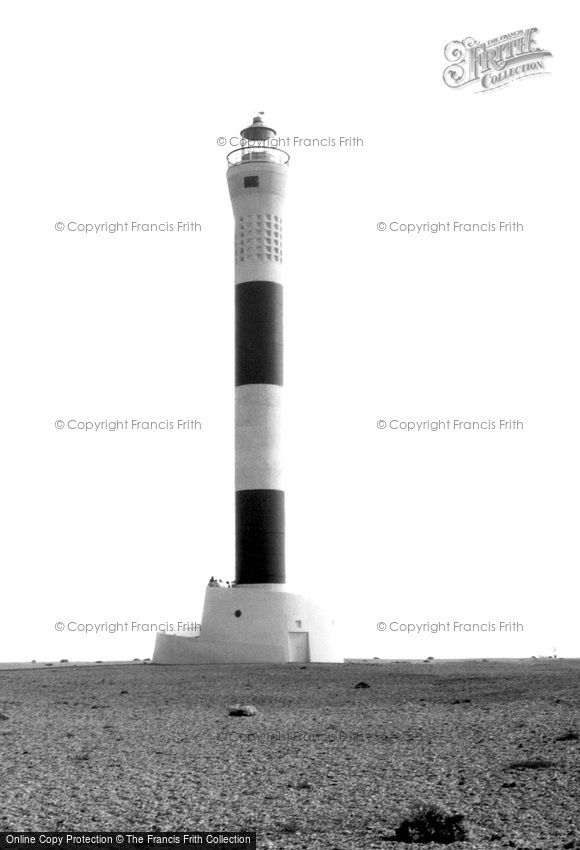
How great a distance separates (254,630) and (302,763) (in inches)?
1089

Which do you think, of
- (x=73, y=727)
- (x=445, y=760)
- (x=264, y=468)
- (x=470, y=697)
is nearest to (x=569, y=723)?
(x=445, y=760)

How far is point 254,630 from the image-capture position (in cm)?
4203

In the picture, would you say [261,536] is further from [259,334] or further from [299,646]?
[259,334]

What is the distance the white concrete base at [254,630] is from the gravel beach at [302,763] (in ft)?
50.5

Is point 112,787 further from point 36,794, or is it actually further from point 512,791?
point 512,791

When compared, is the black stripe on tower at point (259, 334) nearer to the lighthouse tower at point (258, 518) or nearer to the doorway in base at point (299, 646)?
the lighthouse tower at point (258, 518)

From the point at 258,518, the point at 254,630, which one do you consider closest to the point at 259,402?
the point at 258,518

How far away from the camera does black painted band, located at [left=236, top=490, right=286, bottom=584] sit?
4222 centimetres

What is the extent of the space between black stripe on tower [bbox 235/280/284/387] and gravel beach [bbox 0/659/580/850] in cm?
1821

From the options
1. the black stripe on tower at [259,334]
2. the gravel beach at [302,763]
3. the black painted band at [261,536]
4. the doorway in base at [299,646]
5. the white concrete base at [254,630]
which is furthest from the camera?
the black stripe on tower at [259,334]

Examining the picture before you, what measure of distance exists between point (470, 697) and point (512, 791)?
12218 millimetres

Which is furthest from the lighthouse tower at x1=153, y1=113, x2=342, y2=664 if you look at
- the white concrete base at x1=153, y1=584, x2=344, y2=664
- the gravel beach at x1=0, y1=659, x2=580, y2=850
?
the gravel beach at x1=0, y1=659, x2=580, y2=850

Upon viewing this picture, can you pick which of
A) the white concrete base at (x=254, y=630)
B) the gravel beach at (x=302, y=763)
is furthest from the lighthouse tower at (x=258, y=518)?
the gravel beach at (x=302, y=763)

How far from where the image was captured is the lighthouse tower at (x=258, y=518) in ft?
138
